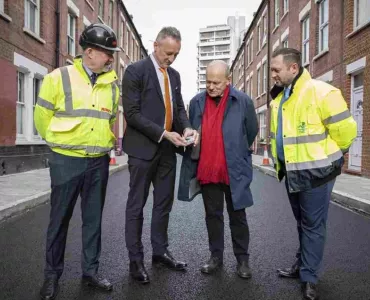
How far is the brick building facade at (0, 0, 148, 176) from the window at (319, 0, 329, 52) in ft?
32.0

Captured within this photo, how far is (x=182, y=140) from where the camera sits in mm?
3510

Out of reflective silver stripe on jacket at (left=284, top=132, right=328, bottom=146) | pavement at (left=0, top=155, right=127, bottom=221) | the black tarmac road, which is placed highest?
reflective silver stripe on jacket at (left=284, top=132, right=328, bottom=146)

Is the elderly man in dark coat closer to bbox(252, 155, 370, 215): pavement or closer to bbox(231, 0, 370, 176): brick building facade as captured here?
bbox(252, 155, 370, 215): pavement

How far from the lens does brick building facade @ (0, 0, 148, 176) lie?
11.4 m

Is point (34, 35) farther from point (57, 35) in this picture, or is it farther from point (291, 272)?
point (291, 272)

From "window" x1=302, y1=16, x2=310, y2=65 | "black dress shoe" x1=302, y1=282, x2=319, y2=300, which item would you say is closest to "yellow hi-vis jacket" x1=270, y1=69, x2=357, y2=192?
"black dress shoe" x1=302, y1=282, x2=319, y2=300

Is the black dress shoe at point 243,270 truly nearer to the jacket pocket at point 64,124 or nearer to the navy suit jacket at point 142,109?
the navy suit jacket at point 142,109

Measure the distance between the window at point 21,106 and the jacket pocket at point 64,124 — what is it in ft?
34.1

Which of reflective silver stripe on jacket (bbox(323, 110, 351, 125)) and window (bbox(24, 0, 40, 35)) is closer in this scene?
reflective silver stripe on jacket (bbox(323, 110, 351, 125))

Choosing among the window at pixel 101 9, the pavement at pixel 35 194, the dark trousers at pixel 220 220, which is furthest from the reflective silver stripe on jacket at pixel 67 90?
the window at pixel 101 9

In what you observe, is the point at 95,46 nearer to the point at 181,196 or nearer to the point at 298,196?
the point at 181,196

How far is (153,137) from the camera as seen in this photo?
140 inches

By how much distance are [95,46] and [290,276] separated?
2.49 m

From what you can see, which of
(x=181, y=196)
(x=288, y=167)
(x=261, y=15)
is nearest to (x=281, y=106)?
(x=288, y=167)
